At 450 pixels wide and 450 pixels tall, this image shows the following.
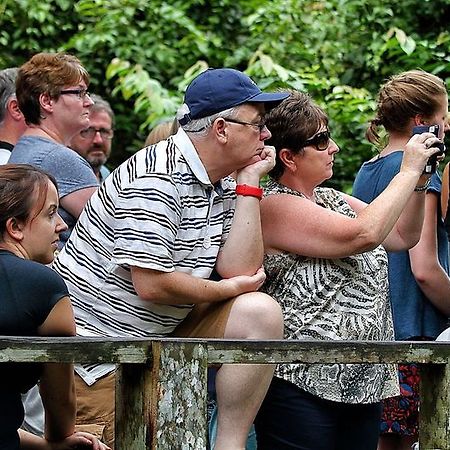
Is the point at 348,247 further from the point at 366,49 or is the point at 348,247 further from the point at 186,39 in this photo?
the point at 186,39

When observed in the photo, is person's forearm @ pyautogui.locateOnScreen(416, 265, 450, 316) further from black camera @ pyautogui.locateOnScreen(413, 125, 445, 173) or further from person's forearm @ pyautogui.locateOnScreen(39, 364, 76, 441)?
person's forearm @ pyautogui.locateOnScreen(39, 364, 76, 441)

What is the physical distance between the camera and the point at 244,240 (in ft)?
10.8

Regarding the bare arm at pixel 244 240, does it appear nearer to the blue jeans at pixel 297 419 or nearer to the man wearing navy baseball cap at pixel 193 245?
the man wearing navy baseball cap at pixel 193 245

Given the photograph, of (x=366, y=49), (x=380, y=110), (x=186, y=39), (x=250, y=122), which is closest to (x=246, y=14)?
(x=186, y=39)

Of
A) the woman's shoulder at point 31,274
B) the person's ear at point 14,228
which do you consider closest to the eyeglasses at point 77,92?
the person's ear at point 14,228

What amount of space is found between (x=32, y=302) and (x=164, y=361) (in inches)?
16.2

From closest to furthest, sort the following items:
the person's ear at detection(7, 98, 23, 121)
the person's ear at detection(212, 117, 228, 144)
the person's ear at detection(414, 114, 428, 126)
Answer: the person's ear at detection(212, 117, 228, 144) → the person's ear at detection(414, 114, 428, 126) → the person's ear at detection(7, 98, 23, 121)

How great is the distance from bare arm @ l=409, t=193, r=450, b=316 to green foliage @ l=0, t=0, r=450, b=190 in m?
2.90

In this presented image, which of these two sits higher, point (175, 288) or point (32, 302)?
point (32, 302)

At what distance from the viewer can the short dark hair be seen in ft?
11.7

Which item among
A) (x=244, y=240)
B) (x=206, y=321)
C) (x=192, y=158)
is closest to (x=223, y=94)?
(x=192, y=158)

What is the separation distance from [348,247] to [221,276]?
1.34ft

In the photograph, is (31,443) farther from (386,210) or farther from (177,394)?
(386,210)

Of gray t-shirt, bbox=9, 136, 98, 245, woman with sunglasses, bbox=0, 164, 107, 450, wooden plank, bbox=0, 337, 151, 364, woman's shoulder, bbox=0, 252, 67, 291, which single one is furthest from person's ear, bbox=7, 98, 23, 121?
wooden plank, bbox=0, 337, 151, 364
